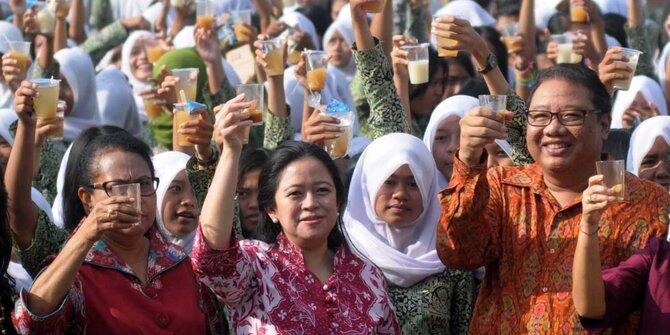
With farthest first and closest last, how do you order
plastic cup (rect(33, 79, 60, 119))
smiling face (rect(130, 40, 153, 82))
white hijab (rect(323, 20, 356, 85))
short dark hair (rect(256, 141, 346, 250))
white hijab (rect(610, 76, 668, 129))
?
smiling face (rect(130, 40, 153, 82)) < white hijab (rect(323, 20, 356, 85)) < white hijab (rect(610, 76, 668, 129)) < plastic cup (rect(33, 79, 60, 119)) < short dark hair (rect(256, 141, 346, 250))

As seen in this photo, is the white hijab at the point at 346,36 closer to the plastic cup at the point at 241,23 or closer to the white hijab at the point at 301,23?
the white hijab at the point at 301,23

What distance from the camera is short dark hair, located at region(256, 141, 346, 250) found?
16.7 ft

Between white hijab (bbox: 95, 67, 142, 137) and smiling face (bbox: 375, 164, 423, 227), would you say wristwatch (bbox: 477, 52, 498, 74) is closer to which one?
smiling face (bbox: 375, 164, 423, 227)

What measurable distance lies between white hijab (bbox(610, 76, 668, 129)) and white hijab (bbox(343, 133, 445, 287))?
258 centimetres

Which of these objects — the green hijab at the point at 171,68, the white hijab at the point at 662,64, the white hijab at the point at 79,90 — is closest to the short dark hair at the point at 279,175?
the green hijab at the point at 171,68

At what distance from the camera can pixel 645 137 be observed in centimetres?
645

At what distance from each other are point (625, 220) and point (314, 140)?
1.61 metres

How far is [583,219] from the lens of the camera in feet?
14.4

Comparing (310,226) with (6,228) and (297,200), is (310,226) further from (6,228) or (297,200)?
(6,228)

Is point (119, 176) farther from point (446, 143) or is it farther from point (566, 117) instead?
point (446, 143)

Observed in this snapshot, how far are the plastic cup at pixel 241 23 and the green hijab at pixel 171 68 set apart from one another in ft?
1.00

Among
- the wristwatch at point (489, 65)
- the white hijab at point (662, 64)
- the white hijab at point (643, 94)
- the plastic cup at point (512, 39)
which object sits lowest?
the white hijab at point (662, 64)

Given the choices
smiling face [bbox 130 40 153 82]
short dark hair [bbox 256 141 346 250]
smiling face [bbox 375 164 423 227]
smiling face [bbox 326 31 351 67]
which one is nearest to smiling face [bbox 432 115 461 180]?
smiling face [bbox 375 164 423 227]

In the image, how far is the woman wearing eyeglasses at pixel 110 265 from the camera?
4504mm
